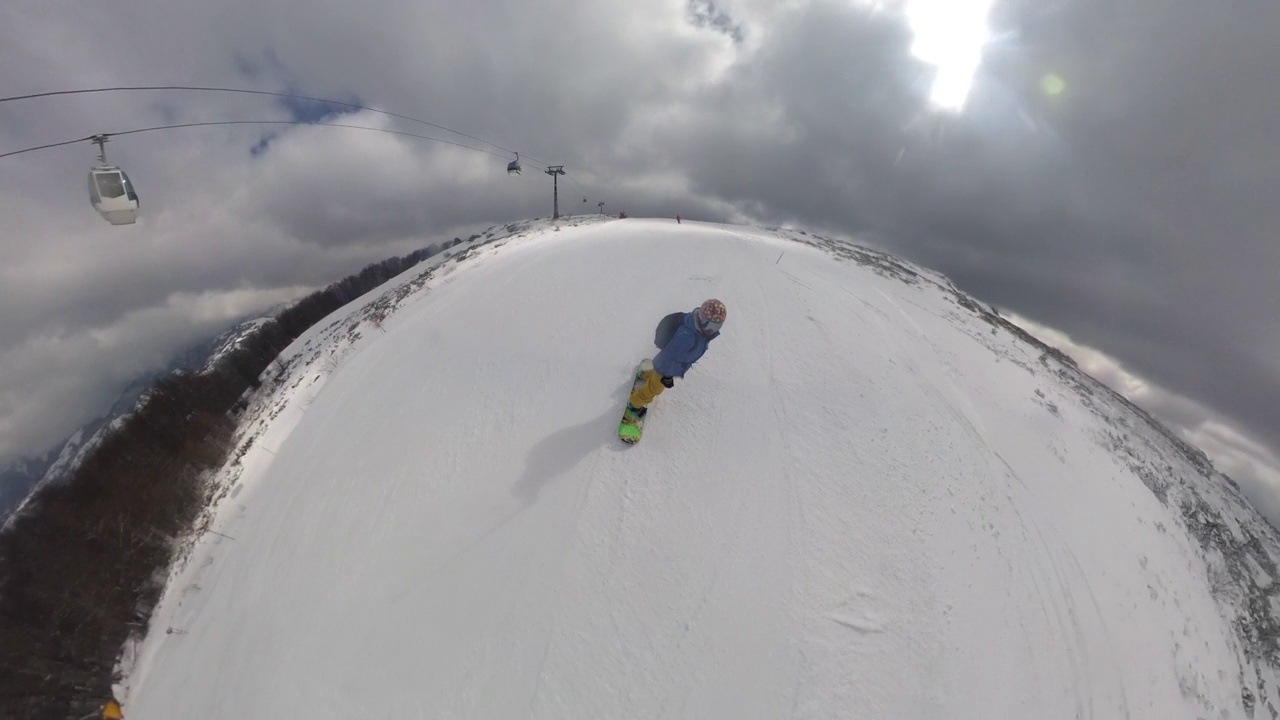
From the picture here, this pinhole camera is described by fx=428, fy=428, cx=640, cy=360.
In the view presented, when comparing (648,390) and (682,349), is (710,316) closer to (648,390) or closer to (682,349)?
(682,349)

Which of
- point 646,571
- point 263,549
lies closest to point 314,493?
point 263,549

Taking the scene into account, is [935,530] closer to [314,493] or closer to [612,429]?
[612,429]

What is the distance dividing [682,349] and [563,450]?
3.41m

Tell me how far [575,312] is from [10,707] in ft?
52.6

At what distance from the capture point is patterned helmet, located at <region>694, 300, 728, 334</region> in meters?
7.24

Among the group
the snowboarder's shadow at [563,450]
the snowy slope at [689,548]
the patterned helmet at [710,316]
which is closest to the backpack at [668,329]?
the patterned helmet at [710,316]

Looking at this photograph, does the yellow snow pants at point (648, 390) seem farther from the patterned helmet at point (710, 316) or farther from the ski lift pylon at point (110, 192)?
the ski lift pylon at point (110, 192)

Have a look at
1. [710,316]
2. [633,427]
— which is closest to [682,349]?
[710,316]

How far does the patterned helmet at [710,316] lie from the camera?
7.24 meters

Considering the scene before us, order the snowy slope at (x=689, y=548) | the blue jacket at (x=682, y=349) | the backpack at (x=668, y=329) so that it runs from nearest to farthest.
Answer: the snowy slope at (x=689, y=548)
the blue jacket at (x=682, y=349)
the backpack at (x=668, y=329)

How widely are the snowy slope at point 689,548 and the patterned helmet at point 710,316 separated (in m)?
2.60

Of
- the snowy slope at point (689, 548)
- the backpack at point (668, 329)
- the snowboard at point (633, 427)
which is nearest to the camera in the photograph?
the snowy slope at point (689, 548)

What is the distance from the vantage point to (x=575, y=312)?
12.9 meters

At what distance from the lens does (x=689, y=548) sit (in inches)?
295
